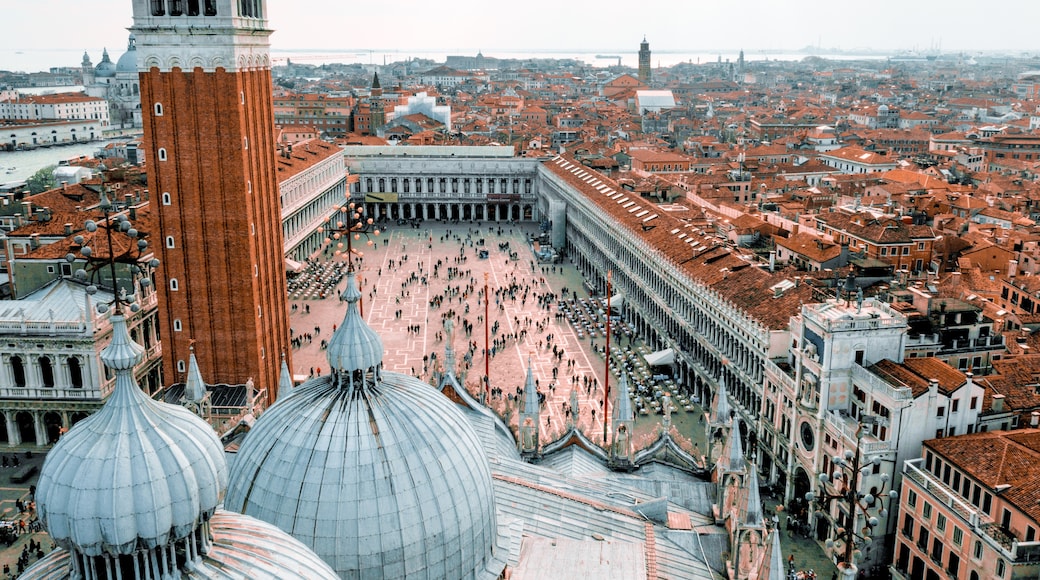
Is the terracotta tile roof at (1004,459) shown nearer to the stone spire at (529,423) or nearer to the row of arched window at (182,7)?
the stone spire at (529,423)

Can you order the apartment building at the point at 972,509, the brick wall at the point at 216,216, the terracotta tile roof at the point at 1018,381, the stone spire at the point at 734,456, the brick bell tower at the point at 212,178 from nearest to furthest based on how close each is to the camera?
the stone spire at the point at 734,456, the apartment building at the point at 972,509, the terracotta tile roof at the point at 1018,381, the brick bell tower at the point at 212,178, the brick wall at the point at 216,216

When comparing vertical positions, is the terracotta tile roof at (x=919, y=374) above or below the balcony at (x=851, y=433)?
above

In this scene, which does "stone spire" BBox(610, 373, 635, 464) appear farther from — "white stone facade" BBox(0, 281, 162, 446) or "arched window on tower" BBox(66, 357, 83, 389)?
"arched window on tower" BBox(66, 357, 83, 389)

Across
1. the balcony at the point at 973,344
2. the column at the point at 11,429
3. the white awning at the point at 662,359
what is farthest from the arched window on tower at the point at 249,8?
the balcony at the point at 973,344

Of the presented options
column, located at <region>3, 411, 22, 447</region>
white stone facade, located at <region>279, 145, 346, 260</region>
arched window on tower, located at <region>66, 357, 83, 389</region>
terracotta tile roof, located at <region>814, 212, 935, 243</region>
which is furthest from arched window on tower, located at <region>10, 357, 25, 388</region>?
terracotta tile roof, located at <region>814, 212, 935, 243</region>

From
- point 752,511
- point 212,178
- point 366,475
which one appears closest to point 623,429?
point 752,511

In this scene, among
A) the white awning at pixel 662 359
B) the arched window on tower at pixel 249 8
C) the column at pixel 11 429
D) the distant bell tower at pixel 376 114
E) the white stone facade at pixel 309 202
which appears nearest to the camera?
the arched window on tower at pixel 249 8
